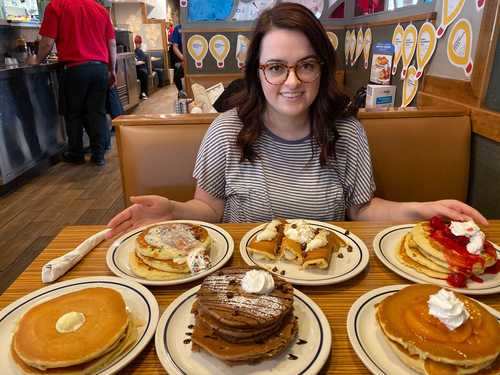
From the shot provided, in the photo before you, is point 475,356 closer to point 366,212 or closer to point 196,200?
point 366,212

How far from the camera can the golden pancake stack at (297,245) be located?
1.03m

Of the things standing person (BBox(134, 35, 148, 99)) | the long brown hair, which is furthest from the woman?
standing person (BBox(134, 35, 148, 99))

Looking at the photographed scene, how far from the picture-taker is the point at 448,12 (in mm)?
2055

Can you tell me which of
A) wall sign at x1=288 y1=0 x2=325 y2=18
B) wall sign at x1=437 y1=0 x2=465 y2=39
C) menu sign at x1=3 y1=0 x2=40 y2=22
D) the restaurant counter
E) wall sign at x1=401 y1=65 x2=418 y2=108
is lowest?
the restaurant counter

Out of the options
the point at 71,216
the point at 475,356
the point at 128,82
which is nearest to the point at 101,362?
the point at 475,356

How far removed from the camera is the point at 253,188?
5.02 feet

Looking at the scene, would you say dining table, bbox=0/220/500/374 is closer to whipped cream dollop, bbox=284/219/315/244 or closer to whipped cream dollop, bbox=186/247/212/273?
whipped cream dollop, bbox=186/247/212/273

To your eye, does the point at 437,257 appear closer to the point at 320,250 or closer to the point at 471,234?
the point at 471,234

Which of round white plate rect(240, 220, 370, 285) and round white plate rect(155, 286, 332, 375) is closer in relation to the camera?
round white plate rect(155, 286, 332, 375)

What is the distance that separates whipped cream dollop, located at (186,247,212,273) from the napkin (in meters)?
0.32

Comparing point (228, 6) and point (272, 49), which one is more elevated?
point (228, 6)

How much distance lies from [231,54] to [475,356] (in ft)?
13.1

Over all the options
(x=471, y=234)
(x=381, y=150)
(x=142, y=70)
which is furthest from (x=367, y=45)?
(x=142, y=70)

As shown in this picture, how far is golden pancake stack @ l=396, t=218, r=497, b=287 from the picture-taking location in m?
0.98
